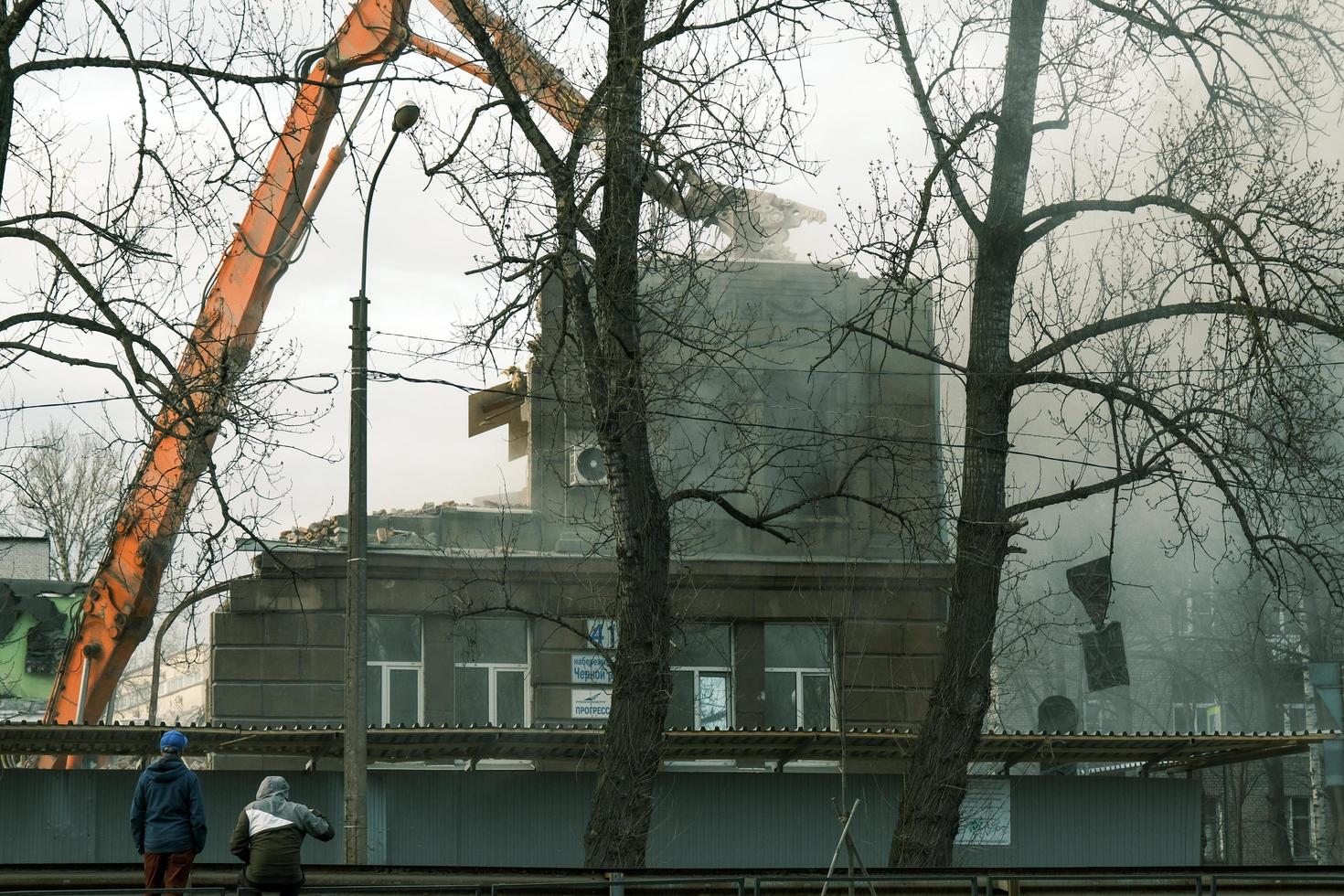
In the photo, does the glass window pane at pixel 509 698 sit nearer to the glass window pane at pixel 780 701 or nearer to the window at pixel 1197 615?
the glass window pane at pixel 780 701

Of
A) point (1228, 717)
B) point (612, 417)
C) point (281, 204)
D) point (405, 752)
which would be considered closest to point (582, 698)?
point (405, 752)

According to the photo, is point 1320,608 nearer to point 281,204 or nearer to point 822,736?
point 822,736

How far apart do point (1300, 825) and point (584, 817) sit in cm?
3199

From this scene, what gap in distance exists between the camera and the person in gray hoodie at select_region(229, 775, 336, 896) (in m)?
9.76

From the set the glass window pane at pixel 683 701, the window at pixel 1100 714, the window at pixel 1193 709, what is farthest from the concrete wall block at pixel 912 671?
the window at pixel 1100 714

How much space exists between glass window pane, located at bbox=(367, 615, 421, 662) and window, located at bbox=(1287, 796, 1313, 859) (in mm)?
28239

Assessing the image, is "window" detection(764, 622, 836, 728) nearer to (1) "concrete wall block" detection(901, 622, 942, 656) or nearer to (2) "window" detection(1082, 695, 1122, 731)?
(1) "concrete wall block" detection(901, 622, 942, 656)

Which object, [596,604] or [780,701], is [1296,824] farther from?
[596,604]

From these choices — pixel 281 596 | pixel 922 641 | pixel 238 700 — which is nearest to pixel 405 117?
pixel 281 596

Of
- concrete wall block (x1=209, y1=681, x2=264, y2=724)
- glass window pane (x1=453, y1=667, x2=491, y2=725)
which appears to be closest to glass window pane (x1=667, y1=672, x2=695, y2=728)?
glass window pane (x1=453, y1=667, x2=491, y2=725)

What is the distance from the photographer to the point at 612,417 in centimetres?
1302

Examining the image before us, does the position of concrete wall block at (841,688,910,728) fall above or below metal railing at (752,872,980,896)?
above

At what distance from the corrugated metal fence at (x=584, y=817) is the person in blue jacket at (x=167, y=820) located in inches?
349

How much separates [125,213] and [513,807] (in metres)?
11.4
